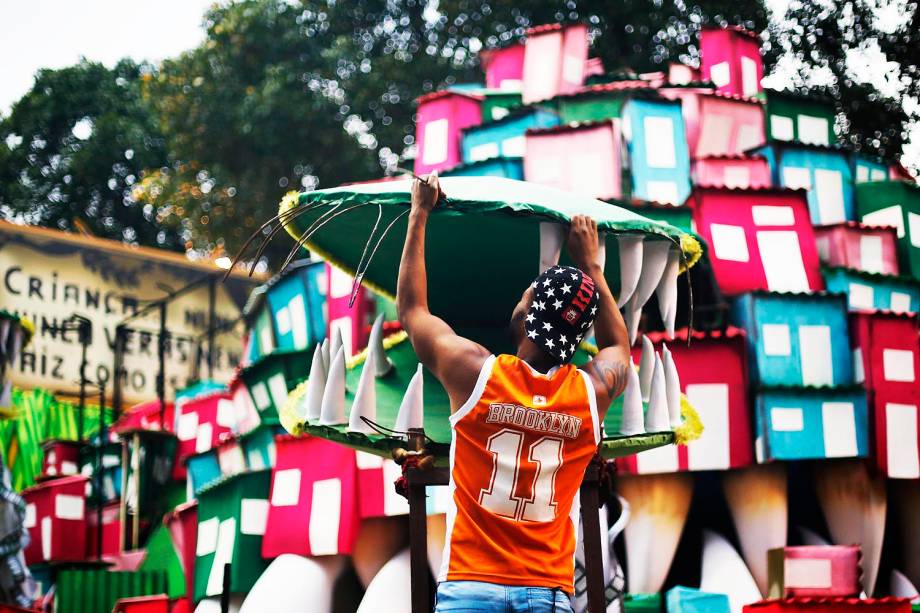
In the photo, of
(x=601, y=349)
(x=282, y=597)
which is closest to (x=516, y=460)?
(x=601, y=349)

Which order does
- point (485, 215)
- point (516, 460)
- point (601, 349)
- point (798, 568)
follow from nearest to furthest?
point (516, 460) → point (601, 349) → point (485, 215) → point (798, 568)

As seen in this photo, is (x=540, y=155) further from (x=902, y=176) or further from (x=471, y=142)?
(x=902, y=176)

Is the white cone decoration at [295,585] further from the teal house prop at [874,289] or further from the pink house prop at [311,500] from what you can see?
the teal house prop at [874,289]

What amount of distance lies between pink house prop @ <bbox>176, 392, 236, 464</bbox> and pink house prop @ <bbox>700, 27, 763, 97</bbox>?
954 centimetres

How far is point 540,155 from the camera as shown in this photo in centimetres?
1534

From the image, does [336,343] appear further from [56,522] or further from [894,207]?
[56,522]

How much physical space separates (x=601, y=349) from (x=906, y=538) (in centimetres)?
993

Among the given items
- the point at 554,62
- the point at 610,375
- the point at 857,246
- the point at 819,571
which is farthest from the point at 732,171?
the point at 610,375

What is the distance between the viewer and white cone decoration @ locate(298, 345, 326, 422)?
6.58 meters

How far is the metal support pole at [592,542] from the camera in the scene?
17.5 ft

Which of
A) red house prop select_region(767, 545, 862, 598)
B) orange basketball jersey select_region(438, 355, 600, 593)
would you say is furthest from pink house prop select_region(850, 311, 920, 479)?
orange basketball jersey select_region(438, 355, 600, 593)

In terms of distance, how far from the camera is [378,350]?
683cm

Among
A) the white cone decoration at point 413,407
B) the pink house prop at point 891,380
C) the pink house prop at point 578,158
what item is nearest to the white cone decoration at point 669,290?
the white cone decoration at point 413,407

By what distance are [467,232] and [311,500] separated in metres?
7.03
